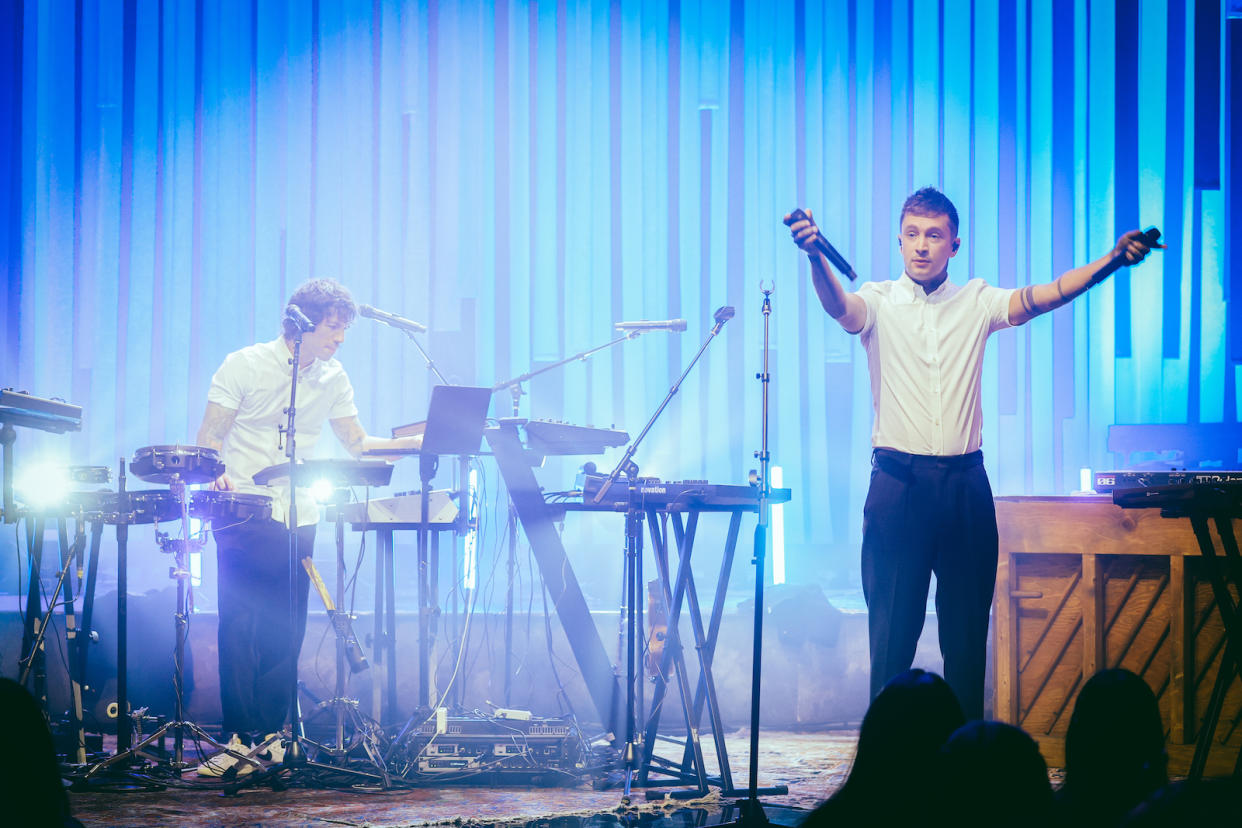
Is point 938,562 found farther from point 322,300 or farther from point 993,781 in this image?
point 322,300

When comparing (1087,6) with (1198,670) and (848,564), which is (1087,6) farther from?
(1198,670)

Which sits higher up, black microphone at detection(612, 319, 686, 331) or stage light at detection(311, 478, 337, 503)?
black microphone at detection(612, 319, 686, 331)

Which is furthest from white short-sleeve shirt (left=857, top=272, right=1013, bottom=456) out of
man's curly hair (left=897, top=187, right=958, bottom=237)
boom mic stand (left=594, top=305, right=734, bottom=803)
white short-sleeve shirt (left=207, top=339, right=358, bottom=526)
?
white short-sleeve shirt (left=207, top=339, right=358, bottom=526)

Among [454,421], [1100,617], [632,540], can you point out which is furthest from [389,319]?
[1100,617]

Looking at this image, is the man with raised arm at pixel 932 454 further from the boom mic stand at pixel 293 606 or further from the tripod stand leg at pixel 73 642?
the tripod stand leg at pixel 73 642

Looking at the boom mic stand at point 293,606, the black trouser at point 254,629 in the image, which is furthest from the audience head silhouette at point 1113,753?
the black trouser at point 254,629

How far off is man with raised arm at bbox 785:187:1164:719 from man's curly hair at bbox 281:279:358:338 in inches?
89.4

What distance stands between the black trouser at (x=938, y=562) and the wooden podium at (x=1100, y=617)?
38.2 inches

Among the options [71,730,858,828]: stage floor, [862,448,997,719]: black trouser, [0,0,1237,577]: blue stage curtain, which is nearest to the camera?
[862,448,997,719]: black trouser

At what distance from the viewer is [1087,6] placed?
7.04m

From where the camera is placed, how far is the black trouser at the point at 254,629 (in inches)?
161

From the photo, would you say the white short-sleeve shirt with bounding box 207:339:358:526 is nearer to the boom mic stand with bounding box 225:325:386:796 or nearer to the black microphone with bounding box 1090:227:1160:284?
the boom mic stand with bounding box 225:325:386:796

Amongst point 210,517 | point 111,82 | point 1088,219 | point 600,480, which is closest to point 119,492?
point 210,517

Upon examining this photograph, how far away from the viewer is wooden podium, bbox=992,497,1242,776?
3523 mm
